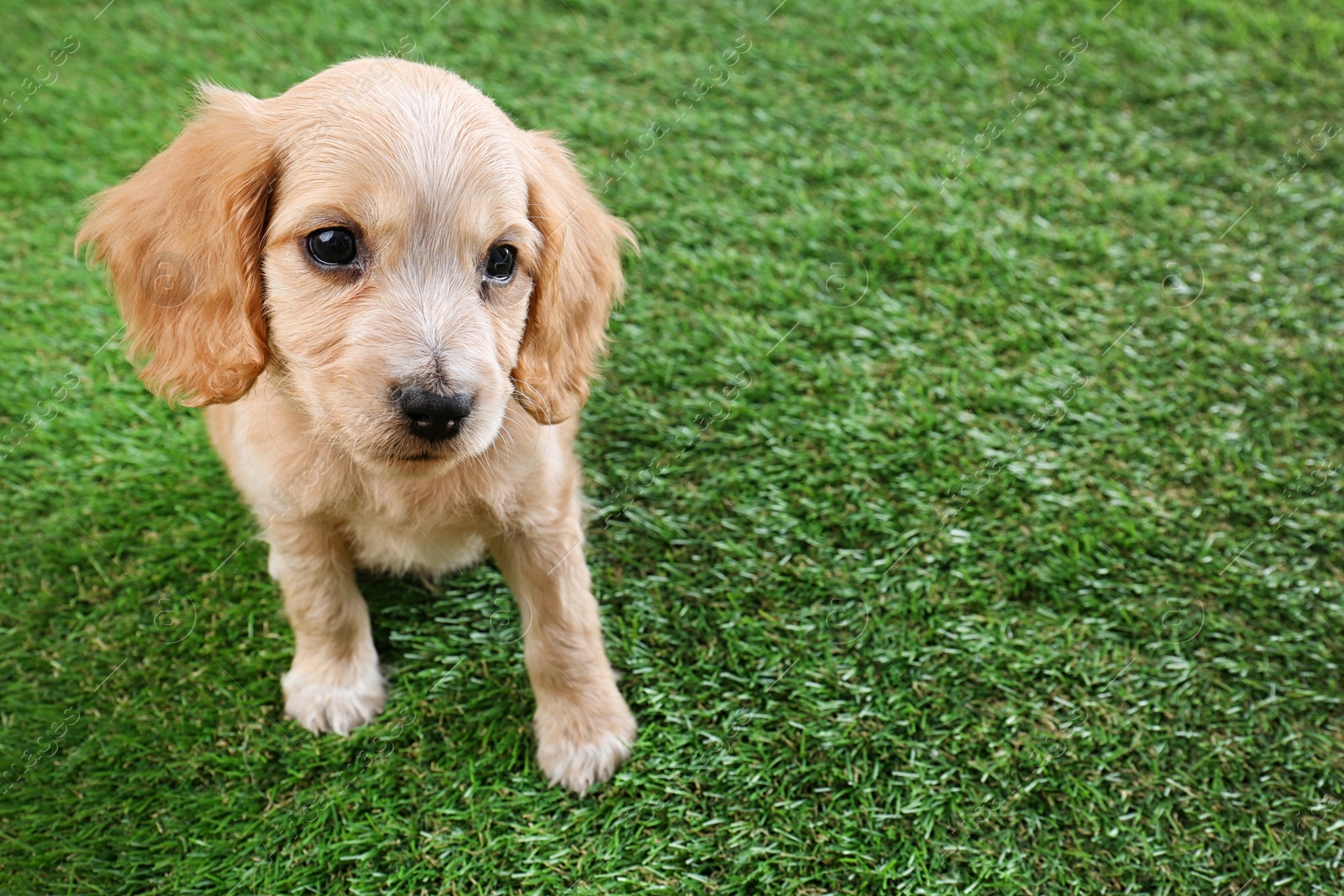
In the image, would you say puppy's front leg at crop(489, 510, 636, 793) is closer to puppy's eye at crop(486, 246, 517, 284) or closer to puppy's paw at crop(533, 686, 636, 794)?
puppy's paw at crop(533, 686, 636, 794)

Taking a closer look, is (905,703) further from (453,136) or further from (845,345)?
(453,136)

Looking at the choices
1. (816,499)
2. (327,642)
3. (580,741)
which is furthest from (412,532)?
(816,499)

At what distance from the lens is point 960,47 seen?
4.38 m

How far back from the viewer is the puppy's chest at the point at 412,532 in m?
2.25

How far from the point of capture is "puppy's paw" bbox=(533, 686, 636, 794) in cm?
245

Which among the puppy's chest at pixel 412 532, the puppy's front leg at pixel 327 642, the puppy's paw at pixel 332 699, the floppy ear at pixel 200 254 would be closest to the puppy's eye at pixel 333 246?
the floppy ear at pixel 200 254

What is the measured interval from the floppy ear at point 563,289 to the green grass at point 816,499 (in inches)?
28.7

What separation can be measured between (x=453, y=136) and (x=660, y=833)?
171 cm

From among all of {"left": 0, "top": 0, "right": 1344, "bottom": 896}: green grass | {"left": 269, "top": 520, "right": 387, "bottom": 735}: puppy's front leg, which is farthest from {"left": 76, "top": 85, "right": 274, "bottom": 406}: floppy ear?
{"left": 0, "top": 0, "right": 1344, "bottom": 896}: green grass

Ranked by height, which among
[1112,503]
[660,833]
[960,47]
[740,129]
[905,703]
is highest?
[960,47]

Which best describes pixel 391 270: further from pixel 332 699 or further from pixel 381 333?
pixel 332 699

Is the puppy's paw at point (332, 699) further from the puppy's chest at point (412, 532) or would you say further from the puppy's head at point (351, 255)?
the puppy's head at point (351, 255)

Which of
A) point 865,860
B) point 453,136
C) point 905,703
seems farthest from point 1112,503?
point 453,136

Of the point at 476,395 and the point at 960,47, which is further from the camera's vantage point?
the point at 960,47
